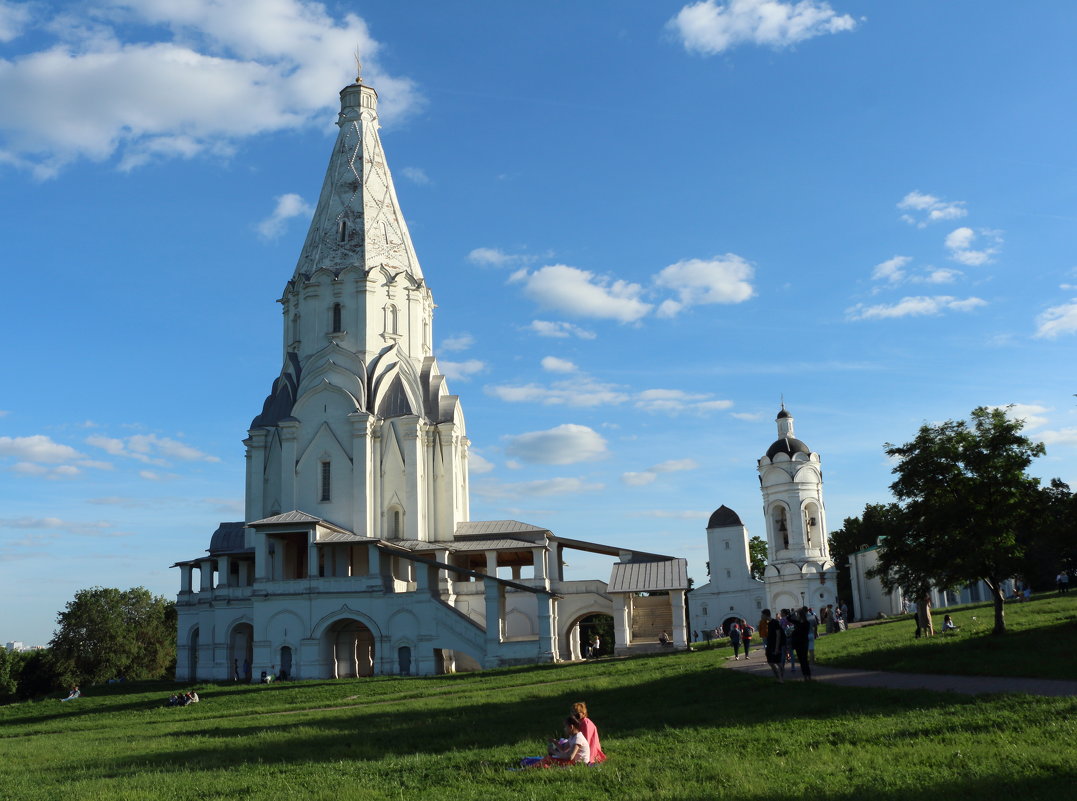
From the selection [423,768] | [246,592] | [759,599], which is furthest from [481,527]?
[423,768]

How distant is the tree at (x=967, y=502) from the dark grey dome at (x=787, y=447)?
2911 centimetres

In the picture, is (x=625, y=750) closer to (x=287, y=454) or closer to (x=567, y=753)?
(x=567, y=753)

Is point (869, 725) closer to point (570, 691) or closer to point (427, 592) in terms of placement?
point (570, 691)

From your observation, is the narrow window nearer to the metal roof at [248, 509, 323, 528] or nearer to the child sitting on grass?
the metal roof at [248, 509, 323, 528]

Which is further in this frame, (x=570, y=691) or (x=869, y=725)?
(x=570, y=691)

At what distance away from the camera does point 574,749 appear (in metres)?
10.5

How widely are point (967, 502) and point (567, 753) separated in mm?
15718

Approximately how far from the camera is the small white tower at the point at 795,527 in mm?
50500

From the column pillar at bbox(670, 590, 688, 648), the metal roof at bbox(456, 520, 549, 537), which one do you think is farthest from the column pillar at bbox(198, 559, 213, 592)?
the column pillar at bbox(670, 590, 688, 648)

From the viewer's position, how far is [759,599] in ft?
173

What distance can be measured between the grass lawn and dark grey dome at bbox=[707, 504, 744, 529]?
3391cm

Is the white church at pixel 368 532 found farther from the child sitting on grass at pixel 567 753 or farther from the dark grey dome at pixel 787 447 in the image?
the child sitting on grass at pixel 567 753

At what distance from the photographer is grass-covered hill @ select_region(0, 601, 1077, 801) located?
8984mm

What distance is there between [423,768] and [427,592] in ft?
86.7
